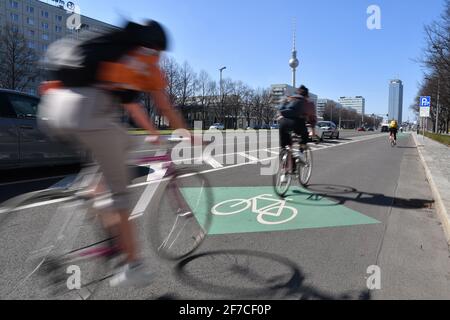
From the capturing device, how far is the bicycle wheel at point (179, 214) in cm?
347

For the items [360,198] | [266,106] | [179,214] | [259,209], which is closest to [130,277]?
[179,214]

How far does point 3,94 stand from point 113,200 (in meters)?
5.76

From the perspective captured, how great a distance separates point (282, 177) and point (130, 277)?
422 centimetres

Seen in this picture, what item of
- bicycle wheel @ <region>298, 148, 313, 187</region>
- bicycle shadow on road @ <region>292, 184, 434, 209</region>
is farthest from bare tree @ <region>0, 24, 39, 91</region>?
bicycle shadow on road @ <region>292, 184, 434, 209</region>

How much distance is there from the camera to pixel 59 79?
2.62 m

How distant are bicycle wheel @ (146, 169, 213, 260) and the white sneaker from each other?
2.16 feet

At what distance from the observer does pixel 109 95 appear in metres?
2.67

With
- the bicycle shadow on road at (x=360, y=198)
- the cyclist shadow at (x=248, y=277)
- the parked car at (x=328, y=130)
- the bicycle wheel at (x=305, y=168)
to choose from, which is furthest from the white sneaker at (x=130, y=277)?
the parked car at (x=328, y=130)

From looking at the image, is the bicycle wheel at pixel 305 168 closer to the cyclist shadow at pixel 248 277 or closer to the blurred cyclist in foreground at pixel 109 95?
the cyclist shadow at pixel 248 277

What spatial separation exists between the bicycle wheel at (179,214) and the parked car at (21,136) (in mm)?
3785

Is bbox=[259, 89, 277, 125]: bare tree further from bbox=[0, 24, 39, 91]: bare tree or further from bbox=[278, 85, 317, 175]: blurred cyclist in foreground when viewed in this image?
bbox=[278, 85, 317, 175]: blurred cyclist in foreground

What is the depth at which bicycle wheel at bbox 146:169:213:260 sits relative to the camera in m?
3.47

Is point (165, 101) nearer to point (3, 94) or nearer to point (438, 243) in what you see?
point (438, 243)
